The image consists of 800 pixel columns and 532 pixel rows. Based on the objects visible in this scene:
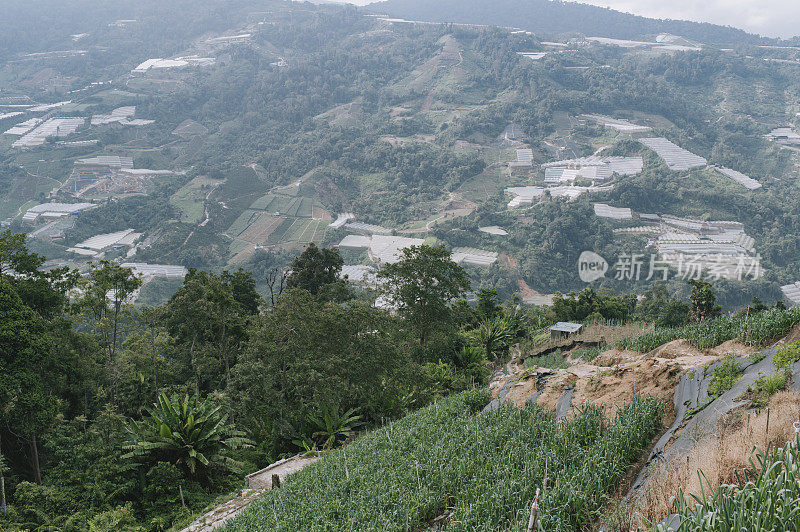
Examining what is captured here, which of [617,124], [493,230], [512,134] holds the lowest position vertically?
[493,230]

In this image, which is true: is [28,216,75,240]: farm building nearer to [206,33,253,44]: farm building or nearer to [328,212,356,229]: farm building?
[328,212,356,229]: farm building

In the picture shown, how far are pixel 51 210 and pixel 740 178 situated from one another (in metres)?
108

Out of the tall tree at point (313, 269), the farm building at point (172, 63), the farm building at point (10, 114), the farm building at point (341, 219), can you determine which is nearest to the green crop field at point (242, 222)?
the farm building at point (341, 219)

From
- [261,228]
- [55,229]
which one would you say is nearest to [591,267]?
[261,228]

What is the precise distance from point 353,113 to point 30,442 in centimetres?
12140

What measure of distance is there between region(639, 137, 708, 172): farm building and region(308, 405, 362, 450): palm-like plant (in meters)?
86.8

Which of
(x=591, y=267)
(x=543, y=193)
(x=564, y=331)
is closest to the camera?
(x=564, y=331)

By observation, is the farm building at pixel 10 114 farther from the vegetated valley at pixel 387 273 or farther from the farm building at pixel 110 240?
the farm building at pixel 110 240

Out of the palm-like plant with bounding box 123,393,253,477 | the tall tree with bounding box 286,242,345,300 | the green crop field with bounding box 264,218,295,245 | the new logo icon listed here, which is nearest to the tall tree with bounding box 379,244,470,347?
the tall tree with bounding box 286,242,345,300

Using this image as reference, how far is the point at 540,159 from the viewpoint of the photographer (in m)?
94.8

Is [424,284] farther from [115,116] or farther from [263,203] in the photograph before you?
[115,116]

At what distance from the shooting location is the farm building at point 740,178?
77500 mm

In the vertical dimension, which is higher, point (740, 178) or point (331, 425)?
point (331, 425)

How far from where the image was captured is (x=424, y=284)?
16703 millimetres
